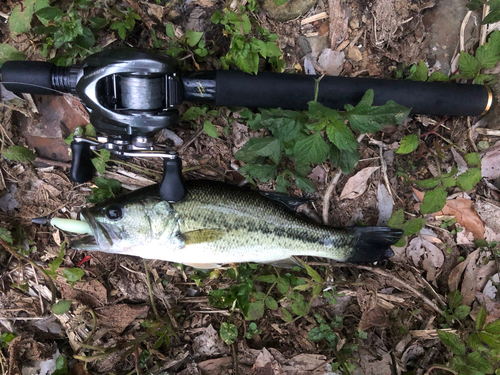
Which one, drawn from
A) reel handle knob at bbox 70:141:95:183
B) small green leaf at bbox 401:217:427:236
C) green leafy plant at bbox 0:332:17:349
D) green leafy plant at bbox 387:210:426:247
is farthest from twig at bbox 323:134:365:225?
green leafy plant at bbox 0:332:17:349

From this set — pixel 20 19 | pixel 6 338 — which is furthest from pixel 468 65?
pixel 6 338

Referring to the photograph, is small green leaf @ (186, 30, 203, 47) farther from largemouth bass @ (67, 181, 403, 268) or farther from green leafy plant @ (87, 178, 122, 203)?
green leafy plant @ (87, 178, 122, 203)

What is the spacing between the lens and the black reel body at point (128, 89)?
194cm

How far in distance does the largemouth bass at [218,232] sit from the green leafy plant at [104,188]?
0.30 metres

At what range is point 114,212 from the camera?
244 centimetres

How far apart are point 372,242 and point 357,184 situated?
1.76 feet

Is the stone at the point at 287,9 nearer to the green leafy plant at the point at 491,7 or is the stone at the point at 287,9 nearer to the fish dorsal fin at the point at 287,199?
the green leafy plant at the point at 491,7

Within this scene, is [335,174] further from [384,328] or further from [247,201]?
[384,328]

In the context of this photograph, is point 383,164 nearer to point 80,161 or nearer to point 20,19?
point 80,161

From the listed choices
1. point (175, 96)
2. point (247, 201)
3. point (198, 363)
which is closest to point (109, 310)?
point (198, 363)

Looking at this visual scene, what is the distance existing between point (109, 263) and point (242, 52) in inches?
87.9

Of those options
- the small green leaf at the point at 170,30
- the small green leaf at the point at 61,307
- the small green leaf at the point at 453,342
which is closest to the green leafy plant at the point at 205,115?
the small green leaf at the point at 170,30

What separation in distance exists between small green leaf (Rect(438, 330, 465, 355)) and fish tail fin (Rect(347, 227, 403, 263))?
789 millimetres

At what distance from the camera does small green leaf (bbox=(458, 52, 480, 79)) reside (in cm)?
263
